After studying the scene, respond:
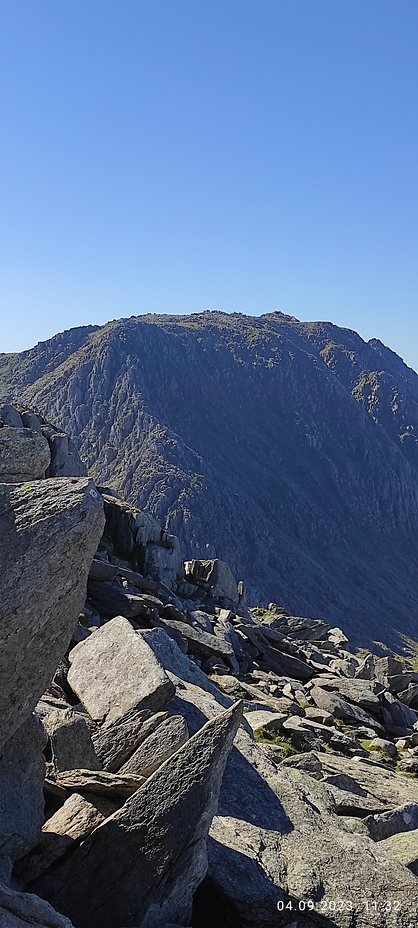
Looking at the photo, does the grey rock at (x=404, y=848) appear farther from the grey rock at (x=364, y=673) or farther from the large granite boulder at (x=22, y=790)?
the grey rock at (x=364, y=673)

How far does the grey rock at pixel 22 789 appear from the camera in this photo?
310 inches

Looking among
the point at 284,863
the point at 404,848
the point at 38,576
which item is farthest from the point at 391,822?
the point at 38,576

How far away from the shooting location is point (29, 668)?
7977 mm

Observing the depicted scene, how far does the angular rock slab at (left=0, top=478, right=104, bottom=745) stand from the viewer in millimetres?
7613

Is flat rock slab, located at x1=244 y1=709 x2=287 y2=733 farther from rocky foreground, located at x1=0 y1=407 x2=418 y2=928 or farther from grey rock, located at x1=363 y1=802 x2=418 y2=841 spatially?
grey rock, located at x1=363 y1=802 x2=418 y2=841

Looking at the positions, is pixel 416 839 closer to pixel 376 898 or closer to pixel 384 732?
pixel 376 898

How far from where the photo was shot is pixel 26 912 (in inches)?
248

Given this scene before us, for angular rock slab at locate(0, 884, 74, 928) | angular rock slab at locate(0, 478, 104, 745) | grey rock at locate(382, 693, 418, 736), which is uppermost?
angular rock slab at locate(0, 478, 104, 745)

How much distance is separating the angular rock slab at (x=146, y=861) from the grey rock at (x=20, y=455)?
13.6 ft

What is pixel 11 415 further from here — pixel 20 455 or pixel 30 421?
pixel 20 455

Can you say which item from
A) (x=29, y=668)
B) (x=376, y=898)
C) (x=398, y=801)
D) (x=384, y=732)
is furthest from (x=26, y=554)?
(x=384, y=732)

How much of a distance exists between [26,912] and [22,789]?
219 centimetres

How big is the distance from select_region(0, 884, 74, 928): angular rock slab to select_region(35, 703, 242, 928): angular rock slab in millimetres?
1416

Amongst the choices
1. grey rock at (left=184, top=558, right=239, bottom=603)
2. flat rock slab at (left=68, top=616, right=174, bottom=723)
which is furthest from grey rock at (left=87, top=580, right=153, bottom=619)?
grey rock at (left=184, top=558, right=239, bottom=603)
